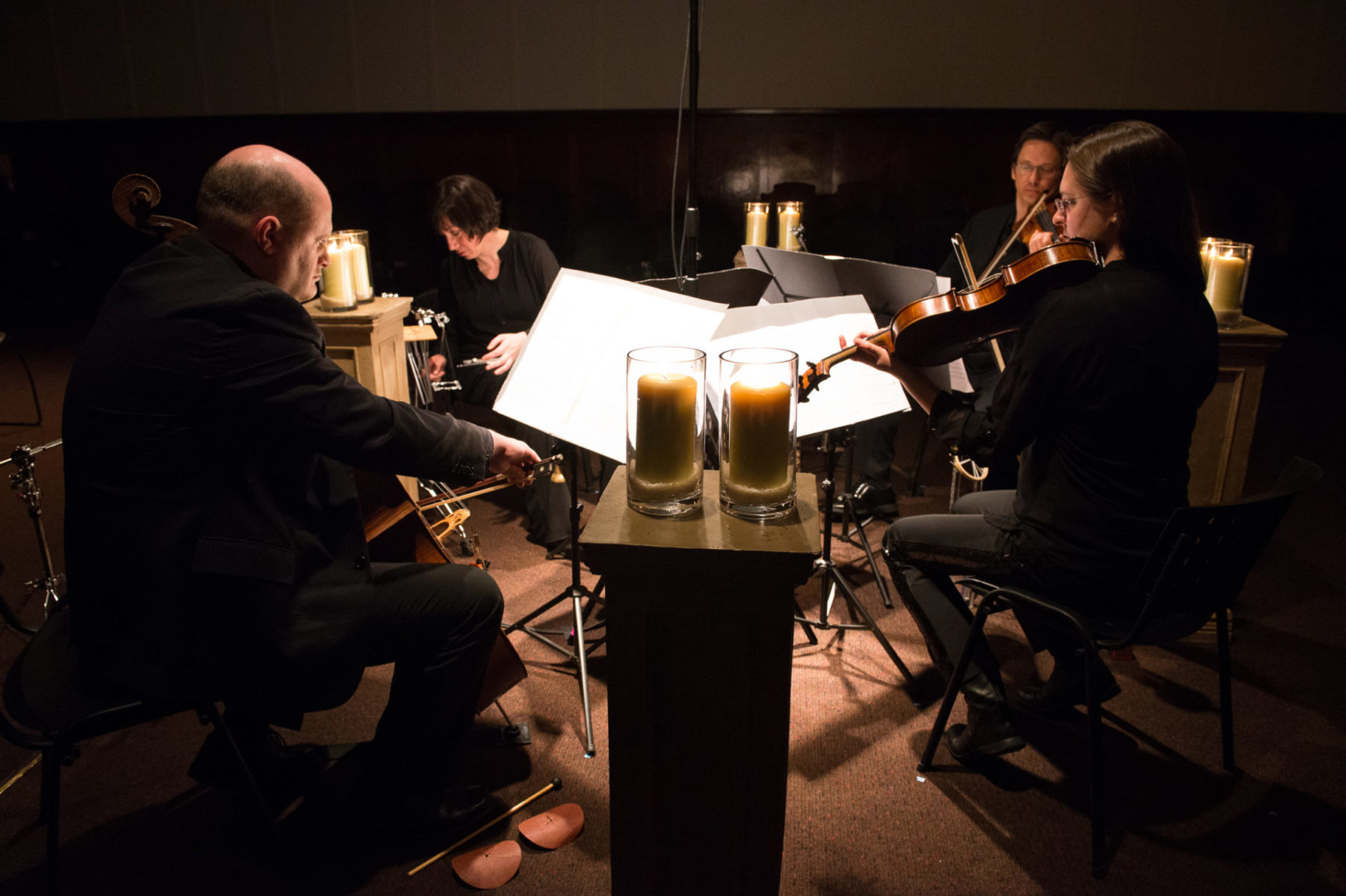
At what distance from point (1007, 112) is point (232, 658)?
6.26 meters

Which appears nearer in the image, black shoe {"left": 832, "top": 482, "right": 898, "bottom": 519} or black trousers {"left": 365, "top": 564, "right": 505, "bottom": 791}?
black trousers {"left": 365, "top": 564, "right": 505, "bottom": 791}

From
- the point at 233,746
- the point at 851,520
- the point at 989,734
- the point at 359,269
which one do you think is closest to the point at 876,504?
the point at 851,520

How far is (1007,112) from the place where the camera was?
20.1ft

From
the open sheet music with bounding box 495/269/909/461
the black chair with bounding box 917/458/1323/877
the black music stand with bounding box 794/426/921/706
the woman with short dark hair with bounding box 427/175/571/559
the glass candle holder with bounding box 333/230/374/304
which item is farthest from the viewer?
the woman with short dark hair with bounding box 427/175/571/559

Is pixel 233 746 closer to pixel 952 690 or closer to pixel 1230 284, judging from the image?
pixel 952 690

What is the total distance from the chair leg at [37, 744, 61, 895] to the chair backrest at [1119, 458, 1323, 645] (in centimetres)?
194

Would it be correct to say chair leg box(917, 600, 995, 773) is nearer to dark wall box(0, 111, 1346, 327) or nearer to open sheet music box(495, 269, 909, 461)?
open sheet music box(495, 269, 909, 461)

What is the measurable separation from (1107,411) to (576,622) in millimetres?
1363

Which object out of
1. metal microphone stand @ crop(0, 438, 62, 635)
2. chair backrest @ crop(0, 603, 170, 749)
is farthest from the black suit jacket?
metal microphone stand @ crop(0, 438, 62, 635)

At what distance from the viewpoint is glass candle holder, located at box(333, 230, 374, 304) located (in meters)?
2.96

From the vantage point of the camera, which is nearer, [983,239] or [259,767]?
[259,767]

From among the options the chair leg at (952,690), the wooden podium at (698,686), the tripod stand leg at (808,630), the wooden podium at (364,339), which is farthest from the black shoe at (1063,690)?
the wooden podium at (364,339)

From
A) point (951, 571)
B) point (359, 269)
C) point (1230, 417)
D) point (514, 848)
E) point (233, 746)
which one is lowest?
point (514, 848)

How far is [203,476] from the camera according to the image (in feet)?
4.56
